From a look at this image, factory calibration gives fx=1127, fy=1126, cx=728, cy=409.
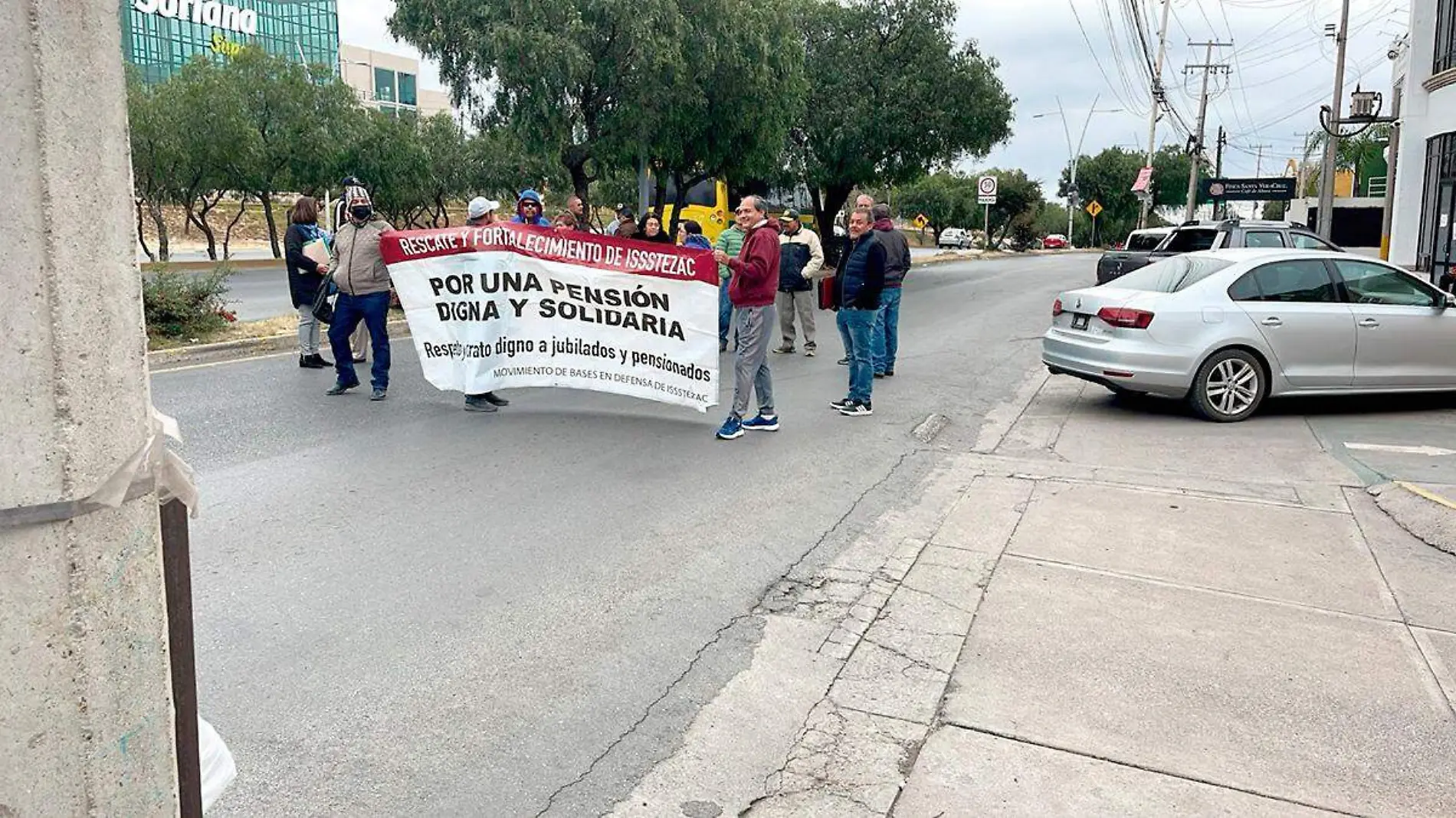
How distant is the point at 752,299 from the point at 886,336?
12.3ft

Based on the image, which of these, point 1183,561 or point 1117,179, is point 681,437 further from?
point 1117,179

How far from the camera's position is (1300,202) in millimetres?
56094

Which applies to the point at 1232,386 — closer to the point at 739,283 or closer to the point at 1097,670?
the point at 739,283

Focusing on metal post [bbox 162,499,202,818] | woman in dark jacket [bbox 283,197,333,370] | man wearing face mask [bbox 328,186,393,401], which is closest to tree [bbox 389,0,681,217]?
woman in dark jacket [bbox 283,197,333,370]

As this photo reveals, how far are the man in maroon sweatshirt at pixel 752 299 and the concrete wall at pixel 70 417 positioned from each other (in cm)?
686

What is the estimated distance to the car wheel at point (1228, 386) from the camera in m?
9.62

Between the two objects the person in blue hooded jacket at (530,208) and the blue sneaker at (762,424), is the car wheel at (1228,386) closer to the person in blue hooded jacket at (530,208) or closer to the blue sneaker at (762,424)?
the blue sneaker at (762,424)

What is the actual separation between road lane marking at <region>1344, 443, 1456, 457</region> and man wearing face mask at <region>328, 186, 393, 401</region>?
8039 millimetres

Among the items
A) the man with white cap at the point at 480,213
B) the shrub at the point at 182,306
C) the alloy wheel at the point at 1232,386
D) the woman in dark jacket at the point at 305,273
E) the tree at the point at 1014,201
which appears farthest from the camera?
the tree at the point at 1014,201

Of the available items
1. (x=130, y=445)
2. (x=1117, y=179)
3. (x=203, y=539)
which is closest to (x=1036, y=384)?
(x=203, y=539)

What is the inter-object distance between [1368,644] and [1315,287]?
599cm

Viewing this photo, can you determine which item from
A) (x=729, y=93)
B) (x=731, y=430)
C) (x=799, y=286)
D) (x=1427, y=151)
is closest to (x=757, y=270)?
(x=731, y=430)

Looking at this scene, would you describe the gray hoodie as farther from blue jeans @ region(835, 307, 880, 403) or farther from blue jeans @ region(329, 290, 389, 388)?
blue jeans @ region(835, 307, 880, 403)

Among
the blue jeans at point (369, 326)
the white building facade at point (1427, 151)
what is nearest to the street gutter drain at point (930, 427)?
the blue jeans at point (369, 326)
